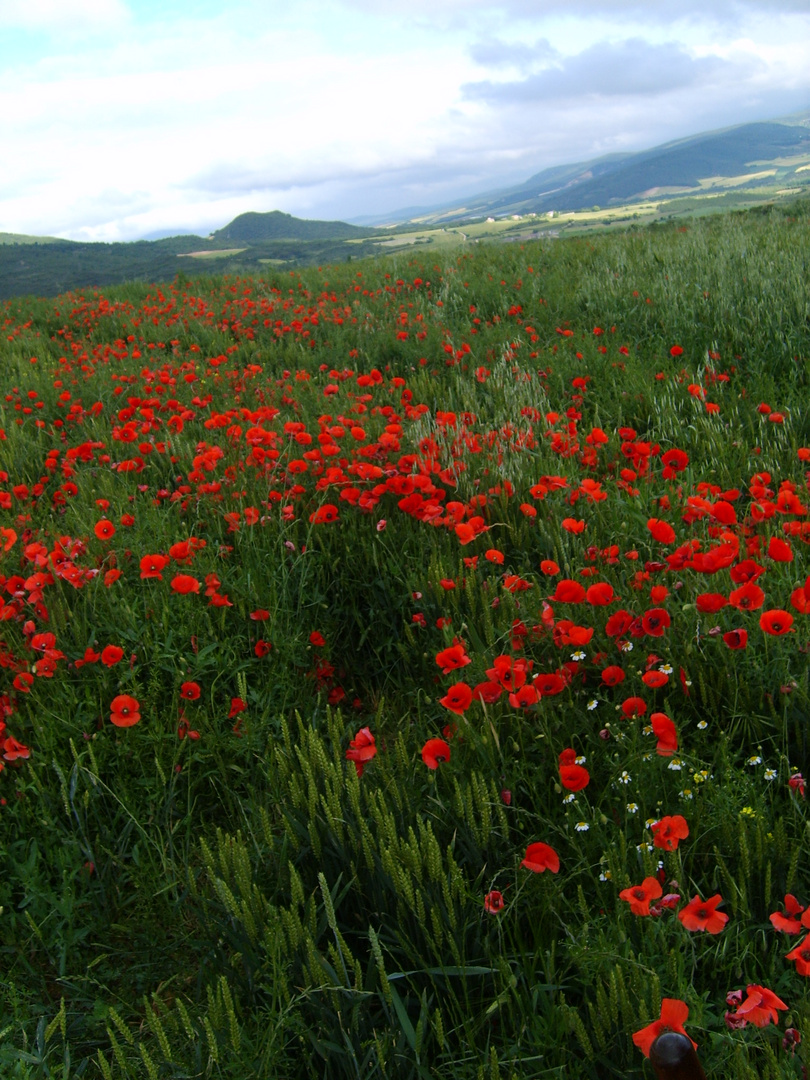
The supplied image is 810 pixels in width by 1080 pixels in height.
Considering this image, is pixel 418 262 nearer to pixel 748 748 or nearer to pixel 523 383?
pixel 523 383

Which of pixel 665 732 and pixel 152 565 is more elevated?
pixel 152 565

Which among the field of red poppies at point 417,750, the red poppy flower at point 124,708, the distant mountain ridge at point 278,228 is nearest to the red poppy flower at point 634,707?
the field of red poppies at point 417,750

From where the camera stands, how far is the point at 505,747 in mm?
1749

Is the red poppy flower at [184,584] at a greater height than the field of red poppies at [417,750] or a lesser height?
greater

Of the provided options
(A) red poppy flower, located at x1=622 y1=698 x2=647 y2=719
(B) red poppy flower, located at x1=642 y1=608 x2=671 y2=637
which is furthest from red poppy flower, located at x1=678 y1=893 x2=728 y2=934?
(B) red poppy flower, located at x1=642 y1=608 x2=671 y2=637

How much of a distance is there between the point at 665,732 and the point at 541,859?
0.41 metres

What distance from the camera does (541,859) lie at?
1.38m

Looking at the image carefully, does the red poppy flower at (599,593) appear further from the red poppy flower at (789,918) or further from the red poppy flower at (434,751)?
the red poppy flower at (789,918)

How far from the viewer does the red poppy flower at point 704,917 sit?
47.2 inches

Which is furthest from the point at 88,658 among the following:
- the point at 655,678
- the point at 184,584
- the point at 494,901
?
the point at 655,678

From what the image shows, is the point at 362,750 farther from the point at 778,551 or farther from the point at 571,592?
the point at 778,551

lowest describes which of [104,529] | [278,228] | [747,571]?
[747,571]

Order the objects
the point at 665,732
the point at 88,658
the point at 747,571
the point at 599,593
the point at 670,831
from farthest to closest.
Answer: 1. the point at 88,658
2. the point at 599,593
3. the point at 747,571
4. the point at 665,732
5. the point at 670,831

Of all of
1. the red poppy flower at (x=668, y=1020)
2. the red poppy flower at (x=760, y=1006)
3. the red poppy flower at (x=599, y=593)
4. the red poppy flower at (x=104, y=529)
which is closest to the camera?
the red poppy flower at (x=668, y=1020)
